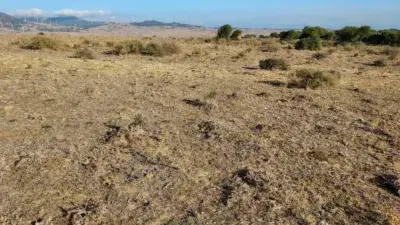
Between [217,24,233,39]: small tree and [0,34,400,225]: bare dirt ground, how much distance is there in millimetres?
43926

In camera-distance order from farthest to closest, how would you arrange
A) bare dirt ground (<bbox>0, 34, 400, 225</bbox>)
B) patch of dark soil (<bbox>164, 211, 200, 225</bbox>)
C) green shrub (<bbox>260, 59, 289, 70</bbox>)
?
green shrub (<bbox>260, 59, 289, 70</bbox>) < bare dirt ground (<bbox>0, 34, 400, 225</bbox>) < patch of dark soil (<bbox>164, 211, 200, 225</bbox>)

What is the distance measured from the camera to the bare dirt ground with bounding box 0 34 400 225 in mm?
6707

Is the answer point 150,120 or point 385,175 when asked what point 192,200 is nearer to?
point 385,175

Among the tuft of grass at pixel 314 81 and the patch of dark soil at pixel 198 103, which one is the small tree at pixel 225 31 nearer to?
the tuft of grass at pixel 314 81

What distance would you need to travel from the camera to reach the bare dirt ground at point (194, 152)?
6.71m

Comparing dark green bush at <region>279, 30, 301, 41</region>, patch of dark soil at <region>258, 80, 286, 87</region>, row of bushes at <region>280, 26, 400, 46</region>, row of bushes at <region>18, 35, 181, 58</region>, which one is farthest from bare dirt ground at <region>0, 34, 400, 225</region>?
dark green bush at <region>279, 30, 301, 41</region>

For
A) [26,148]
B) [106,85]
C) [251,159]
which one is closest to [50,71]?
[106,85]

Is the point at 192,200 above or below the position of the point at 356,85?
below

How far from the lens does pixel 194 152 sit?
9227 mm

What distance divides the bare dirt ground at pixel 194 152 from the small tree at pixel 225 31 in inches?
1729

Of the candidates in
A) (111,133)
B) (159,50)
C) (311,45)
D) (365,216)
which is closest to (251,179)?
(365,216)

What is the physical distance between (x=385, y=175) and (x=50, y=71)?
14.8m

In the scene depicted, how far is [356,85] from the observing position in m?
17.3

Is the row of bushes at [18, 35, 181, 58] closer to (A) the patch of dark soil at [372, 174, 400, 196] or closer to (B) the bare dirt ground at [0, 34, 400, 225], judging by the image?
(B) the bare dirt ground at [0, 34, 400, 225]
